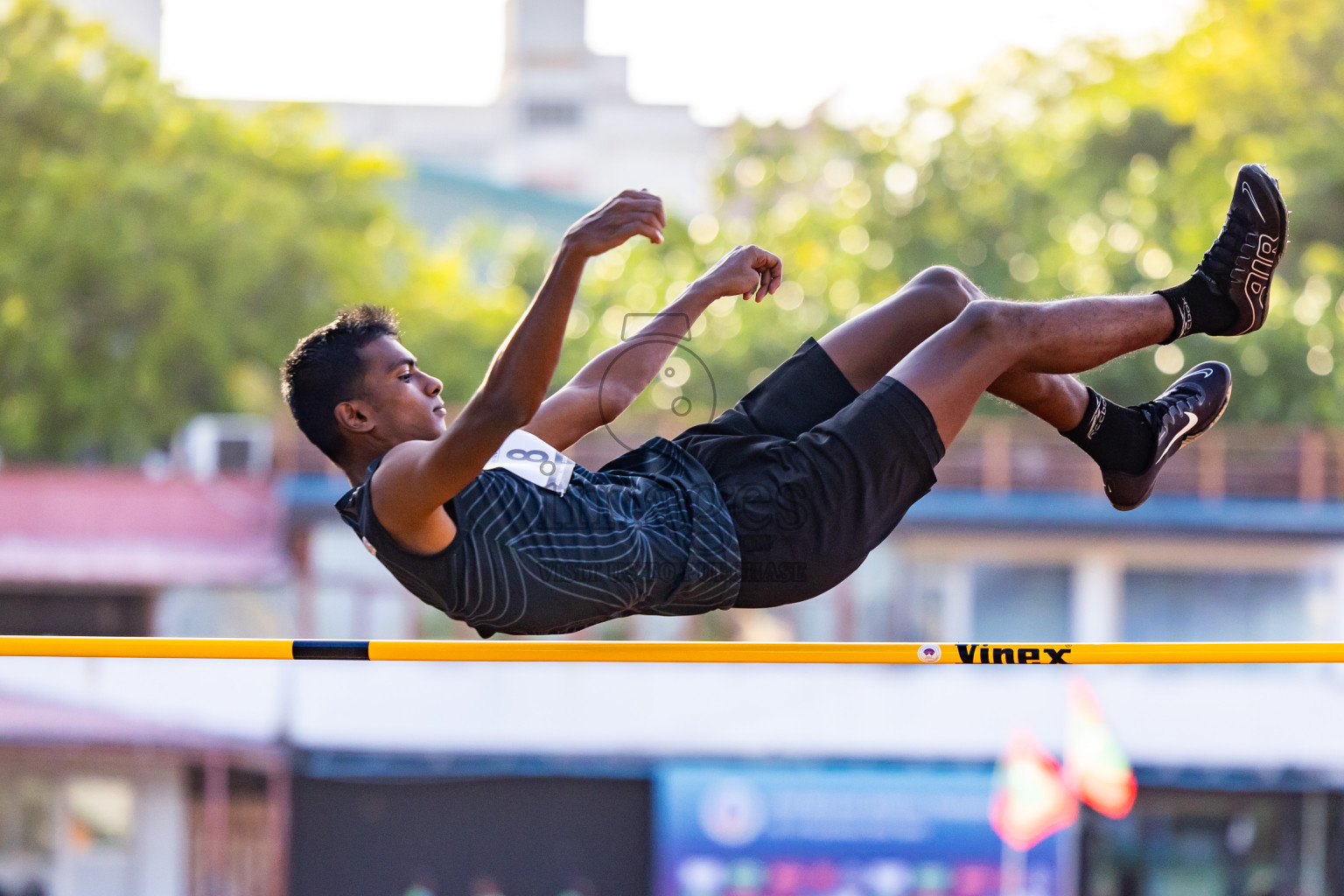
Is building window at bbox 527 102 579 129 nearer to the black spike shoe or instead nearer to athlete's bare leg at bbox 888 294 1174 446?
the black spike shoe

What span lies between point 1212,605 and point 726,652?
39.3ft

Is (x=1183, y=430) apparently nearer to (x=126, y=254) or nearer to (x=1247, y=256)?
(x=1247, y=256)

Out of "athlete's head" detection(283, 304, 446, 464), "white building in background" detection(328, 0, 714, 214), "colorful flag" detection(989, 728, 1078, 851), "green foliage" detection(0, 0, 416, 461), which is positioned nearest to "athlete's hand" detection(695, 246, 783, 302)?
"athlete's head" detection(283, 304, 446, 464)

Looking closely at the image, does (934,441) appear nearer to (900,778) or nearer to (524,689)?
(900,778)

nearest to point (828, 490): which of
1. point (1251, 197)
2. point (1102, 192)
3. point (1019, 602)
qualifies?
point (1251, 197)

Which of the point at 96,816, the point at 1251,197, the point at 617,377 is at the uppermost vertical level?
the point at 1251,197

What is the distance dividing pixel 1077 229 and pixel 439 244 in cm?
1428

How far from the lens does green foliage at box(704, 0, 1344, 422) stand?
1401cm

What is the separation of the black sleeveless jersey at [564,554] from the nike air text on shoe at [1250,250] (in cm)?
112

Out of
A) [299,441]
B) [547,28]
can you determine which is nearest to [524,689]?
[299,441]

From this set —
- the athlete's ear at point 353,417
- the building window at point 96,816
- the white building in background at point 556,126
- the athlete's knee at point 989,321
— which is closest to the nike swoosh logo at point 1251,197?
the athlete's knee at point 989,321

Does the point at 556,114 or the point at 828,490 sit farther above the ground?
the point at 556,114

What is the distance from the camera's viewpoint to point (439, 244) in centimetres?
2723

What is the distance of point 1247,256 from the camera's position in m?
3.36
